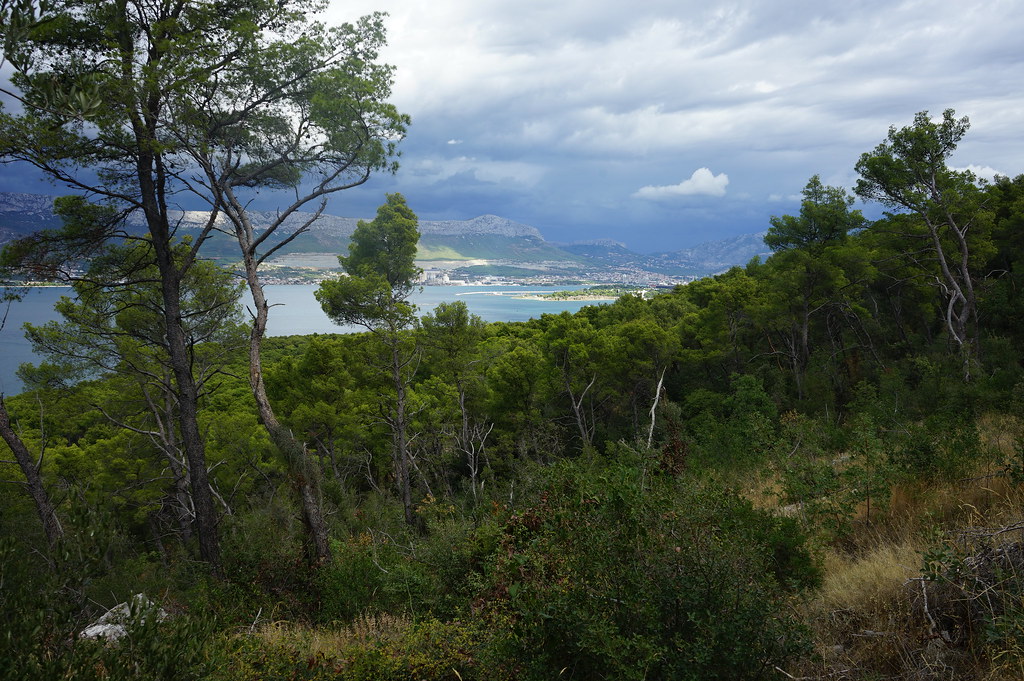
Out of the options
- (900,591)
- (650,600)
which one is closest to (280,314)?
(650,600)

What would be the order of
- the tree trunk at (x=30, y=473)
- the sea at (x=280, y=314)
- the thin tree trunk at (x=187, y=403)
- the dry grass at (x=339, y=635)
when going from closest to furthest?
1. the dry grass at (x=339, y=635)
2. the thin tree trunk at (x=187, y=403)
3. the tree trunk at (x=30, y=473)
4. the sea at (x=280, y=314)

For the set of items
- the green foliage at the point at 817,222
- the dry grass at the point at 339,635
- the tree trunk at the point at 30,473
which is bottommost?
the dry grass at the point at 339,635

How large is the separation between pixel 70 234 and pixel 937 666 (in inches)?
382

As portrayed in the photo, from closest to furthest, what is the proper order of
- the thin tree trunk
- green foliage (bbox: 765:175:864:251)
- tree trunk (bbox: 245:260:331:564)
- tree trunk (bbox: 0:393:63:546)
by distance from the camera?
the thin tree trunk → tree trunk (bbox: 0:393:63:546) → tree trunk (bbox: 245:260:331:564) → green foliage (bbox: 765:175:864:251)

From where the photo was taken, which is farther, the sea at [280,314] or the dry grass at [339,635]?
the sea at [280,314]

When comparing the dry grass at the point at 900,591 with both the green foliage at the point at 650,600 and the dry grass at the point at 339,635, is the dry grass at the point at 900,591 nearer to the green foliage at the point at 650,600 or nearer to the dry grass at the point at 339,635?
the green foliage at the point at 650,600

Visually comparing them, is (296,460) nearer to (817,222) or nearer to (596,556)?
(596,556)

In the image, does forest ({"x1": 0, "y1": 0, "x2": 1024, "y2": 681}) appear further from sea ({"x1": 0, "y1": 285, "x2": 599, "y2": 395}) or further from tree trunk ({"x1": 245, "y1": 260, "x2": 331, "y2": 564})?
sea ({"x1": 0, "y1": 285, "x2": 599, "y2": 395})

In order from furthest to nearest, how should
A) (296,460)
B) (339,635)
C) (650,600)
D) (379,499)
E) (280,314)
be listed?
1. (280,314)
2. (379,499)
3. (296,460)
4. (339,635)
5. (650,600)

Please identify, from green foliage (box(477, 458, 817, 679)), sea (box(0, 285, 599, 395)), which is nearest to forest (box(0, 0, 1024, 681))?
green foliage (box(477, 458, 817, 679))

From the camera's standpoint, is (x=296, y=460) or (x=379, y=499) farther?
(x=379, y=499)

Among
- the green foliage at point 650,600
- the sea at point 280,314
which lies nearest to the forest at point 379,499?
the green foliage at point 650,600

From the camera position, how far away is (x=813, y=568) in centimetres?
411

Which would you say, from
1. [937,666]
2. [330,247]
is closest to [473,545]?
[937,666]
